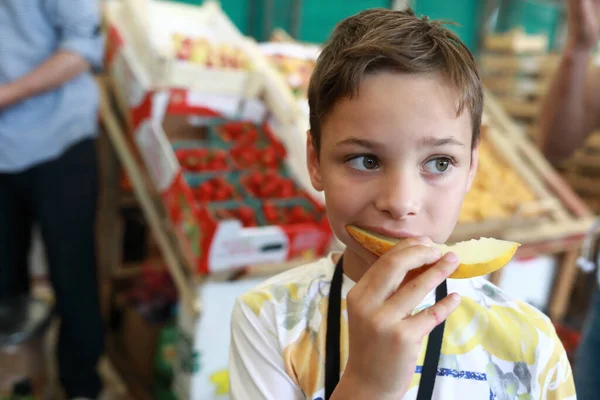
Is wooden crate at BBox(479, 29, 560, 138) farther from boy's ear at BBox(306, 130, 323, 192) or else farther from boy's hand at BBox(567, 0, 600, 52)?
boy's ear at BBox(306, 130, 323, 192)

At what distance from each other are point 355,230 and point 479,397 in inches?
13.5

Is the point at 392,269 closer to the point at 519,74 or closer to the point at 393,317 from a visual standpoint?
the point at 393,317

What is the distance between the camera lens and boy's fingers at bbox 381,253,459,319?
0.63 meters

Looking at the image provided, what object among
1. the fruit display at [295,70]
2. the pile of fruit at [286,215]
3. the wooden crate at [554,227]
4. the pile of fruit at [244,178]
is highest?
the fruit display at [295,70]

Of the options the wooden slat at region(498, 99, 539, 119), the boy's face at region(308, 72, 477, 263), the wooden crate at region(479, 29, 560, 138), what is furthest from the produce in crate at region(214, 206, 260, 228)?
the wooden slat at region(498, 99, 539, 119)

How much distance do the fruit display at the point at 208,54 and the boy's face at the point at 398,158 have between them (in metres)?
1.76

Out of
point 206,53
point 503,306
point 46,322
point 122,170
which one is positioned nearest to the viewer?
point 503,306

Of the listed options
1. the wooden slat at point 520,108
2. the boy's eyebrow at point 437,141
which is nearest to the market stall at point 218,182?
the boy's eyebrow at point 437,141

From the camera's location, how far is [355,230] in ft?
2.47

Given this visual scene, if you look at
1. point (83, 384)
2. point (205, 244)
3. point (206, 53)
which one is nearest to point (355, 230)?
point (205, 244)

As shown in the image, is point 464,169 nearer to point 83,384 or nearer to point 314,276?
point 314,276

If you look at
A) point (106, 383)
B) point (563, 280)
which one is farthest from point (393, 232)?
point (563, 280)

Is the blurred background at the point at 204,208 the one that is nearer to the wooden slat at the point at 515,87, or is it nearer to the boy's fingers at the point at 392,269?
the boy's fingers at the point at 392,269

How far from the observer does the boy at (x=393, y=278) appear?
Answer: 0.65m
